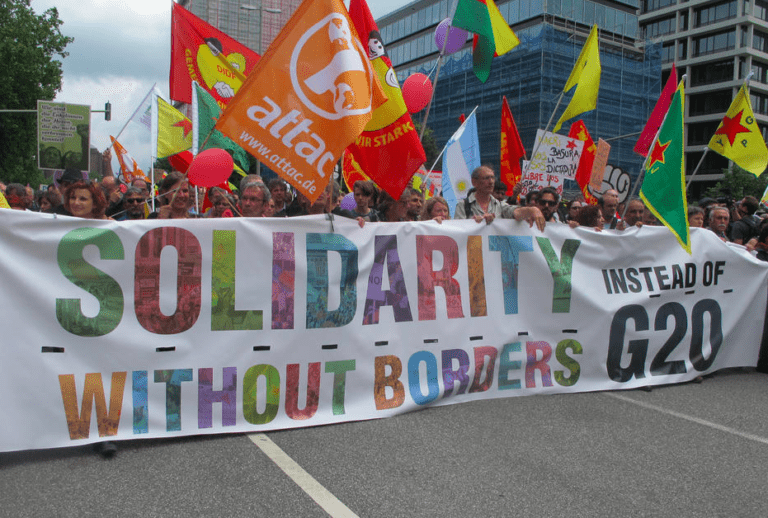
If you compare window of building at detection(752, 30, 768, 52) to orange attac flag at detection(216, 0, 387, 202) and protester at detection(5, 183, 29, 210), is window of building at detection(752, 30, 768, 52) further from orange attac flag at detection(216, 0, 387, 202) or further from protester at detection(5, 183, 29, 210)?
orange attac flag at detection(216, 0, 387, 202)

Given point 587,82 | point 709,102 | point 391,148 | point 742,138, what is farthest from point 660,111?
point 709,102

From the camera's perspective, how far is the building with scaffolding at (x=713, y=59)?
2287 inches

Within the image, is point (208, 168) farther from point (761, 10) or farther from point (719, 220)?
point (761, 10)

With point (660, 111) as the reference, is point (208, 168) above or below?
below

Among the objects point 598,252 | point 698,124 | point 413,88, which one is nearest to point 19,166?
point 413,88

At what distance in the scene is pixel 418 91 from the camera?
22.8 ft

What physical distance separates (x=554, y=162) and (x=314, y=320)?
7.33 meters

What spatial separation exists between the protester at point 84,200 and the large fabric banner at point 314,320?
26 centimetres

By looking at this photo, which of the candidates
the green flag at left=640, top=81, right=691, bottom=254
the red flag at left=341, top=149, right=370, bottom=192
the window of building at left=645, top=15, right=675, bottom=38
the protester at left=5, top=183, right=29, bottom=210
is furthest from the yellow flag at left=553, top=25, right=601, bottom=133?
the window of building at left=645, top=15, right=675, bottom=38

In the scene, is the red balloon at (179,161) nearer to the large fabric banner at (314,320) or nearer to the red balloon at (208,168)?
the red balloon at (208,168)

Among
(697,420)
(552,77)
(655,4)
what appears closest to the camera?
(697,420)

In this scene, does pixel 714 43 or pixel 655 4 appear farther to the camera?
pixel 655 4

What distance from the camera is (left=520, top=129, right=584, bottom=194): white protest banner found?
10.7 meters

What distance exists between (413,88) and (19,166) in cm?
3260
